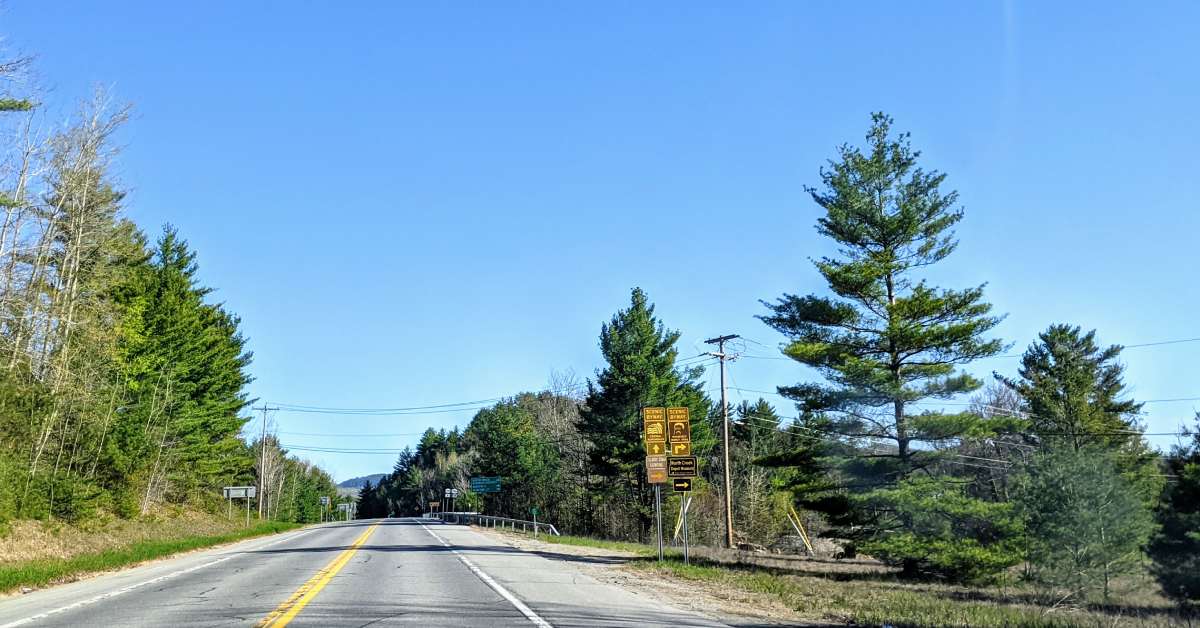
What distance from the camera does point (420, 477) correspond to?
15912 cm

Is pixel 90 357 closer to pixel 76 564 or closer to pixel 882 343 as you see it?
pixel 76 564

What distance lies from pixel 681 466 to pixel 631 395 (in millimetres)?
25119

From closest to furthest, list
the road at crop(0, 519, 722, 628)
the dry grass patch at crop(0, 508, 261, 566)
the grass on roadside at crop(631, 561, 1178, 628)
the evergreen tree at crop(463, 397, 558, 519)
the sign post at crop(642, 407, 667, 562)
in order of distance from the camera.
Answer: the road at crop(0, 519, 722, 628)
the grass on roadside at crop(631, 561, 1178, 628)
the dry grass patch at crop(0, 508, 261, 566)
the sign post at crop(642, 407, 667, 562)
the evergreen tree at crop(463, 397, 558, 519)

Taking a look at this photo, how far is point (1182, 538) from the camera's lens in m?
37.8

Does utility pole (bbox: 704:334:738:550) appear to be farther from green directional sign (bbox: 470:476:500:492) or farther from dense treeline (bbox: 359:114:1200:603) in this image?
green directional sign (bbox: 470:476:500:492)

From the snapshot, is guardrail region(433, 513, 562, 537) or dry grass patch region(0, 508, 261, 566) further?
guardrail region(433, 513, 562, 537)

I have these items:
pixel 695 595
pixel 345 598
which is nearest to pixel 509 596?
pixel 345 598

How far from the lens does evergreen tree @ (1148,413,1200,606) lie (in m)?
35.1

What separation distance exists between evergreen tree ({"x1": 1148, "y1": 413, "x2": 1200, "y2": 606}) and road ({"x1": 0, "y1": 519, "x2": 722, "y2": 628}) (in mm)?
27759

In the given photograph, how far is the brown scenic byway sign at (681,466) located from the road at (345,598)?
530 cm

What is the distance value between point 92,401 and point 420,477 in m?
128

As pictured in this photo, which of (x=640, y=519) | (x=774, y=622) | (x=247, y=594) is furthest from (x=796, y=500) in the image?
(x=640, y=519)

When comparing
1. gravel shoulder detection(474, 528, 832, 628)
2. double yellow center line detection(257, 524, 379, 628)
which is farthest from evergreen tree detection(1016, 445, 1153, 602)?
double yellow center line detection(257, 524, 379, 628)

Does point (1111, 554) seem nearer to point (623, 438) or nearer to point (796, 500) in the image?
point (796, 500)
